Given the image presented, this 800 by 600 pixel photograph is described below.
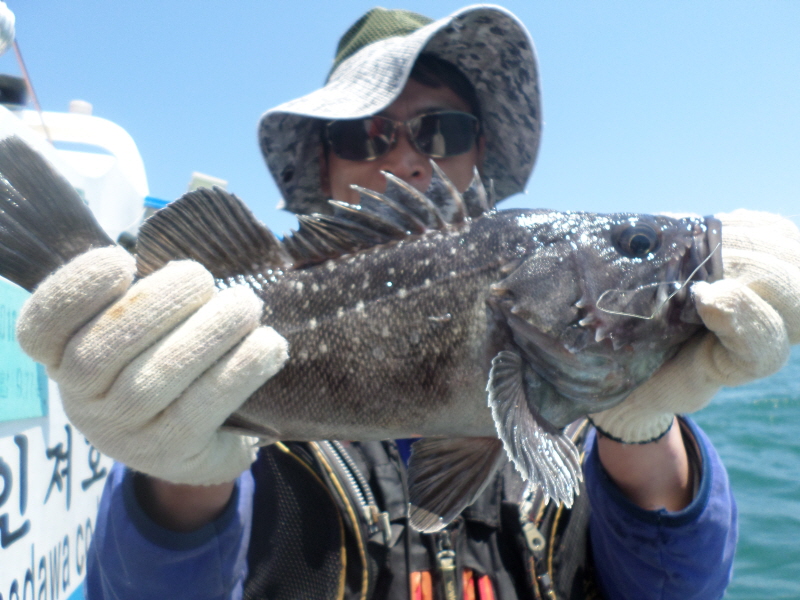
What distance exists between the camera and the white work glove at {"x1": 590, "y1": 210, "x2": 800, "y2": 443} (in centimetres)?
147

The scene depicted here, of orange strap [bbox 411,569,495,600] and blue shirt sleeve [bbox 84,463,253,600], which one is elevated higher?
blue shirt sleeve [bbox 84,463,253,600]

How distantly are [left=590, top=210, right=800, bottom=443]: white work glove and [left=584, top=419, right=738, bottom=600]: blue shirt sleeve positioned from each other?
0.46 m

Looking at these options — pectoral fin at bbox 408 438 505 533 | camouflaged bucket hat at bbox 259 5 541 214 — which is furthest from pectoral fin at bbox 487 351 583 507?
camouflaged bucket hat at bbox 259 5 541 214

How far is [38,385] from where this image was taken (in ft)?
7.11

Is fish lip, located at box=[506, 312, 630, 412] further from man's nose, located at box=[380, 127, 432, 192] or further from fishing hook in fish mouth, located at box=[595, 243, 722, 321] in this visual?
man's nose, located at box=[380, 127, 432, 192]

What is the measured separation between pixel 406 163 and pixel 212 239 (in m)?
1.25

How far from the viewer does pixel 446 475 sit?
5.27 feet

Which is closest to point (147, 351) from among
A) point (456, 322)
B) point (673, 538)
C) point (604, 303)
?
point (456, 322)

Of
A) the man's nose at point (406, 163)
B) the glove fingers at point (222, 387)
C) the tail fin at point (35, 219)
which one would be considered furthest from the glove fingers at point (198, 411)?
the man's nose at point (406, 163)

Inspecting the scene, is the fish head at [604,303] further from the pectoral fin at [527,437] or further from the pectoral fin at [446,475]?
the pectoral fin at [446,475]

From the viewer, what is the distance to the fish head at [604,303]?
1536 millimetres

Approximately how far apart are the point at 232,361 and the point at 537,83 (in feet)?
7.90

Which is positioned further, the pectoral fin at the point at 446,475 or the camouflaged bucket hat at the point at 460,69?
the camouflaged bucket hat at the point at 460,69

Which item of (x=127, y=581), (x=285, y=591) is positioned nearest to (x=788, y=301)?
(x=285, y=591)
